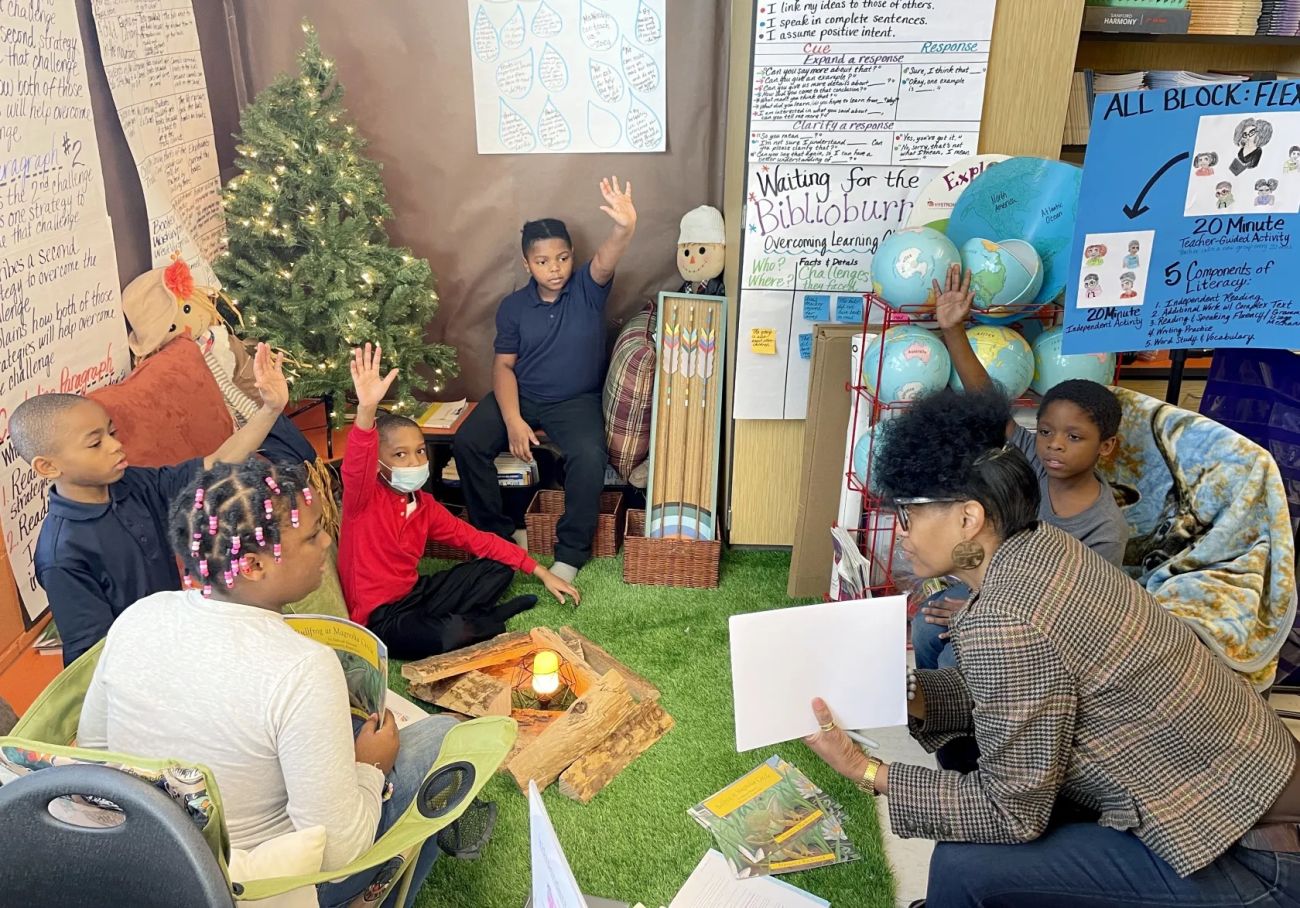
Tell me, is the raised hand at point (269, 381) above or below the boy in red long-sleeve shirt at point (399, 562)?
above

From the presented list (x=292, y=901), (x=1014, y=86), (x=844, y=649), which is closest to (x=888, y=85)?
(x=1014, y=86)

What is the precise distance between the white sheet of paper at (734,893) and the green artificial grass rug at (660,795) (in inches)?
1.8

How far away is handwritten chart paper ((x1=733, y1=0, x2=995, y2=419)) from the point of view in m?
2.46

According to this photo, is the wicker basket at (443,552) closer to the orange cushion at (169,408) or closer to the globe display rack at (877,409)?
the orange cushion at (169,408)

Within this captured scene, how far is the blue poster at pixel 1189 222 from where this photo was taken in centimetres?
211

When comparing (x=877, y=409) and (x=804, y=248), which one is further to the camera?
(x=804, y=248)

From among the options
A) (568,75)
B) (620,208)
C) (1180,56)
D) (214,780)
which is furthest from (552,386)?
(1180,56)

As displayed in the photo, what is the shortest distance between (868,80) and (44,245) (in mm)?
2295

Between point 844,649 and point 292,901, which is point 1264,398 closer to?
point 844,649

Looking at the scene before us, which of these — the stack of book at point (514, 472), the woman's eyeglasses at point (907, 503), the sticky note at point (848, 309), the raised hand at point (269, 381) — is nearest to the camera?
the woman's eyeglasses at point (907, 503)

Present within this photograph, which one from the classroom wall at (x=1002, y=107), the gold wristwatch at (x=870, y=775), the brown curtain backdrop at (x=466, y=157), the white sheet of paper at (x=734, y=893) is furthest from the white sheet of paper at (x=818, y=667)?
the brown curtain backdrop at (x=466, y=157)

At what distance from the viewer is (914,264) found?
2.21 metres

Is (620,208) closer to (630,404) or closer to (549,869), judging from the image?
(630,404)

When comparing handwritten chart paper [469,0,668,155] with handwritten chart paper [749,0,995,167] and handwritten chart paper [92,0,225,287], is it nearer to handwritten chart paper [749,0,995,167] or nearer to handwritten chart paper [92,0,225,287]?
Answer: handwritten chart paper [749,0,995,167]
